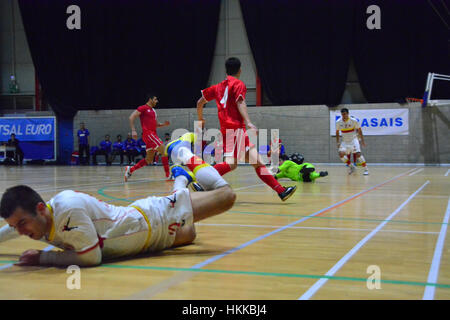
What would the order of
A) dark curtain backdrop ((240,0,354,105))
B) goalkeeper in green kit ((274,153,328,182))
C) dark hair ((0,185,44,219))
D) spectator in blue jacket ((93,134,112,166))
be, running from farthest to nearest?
spectator in blue jacket ((93,134,112,166)), dark curtain backdrop ((240,0,354,105)), goalkeeper in green kit ((274,153,328,182)), dark hair ((0,185,44,219))

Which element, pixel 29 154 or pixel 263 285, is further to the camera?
pixel 29 154

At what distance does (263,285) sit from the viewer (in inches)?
99.0

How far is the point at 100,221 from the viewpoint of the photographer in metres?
2.90

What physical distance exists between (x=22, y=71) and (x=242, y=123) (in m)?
22.5

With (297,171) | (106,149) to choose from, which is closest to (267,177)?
(297,171)

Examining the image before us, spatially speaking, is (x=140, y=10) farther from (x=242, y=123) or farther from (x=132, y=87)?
(x=242, y=123)

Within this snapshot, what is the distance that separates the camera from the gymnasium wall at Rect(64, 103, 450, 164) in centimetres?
2062

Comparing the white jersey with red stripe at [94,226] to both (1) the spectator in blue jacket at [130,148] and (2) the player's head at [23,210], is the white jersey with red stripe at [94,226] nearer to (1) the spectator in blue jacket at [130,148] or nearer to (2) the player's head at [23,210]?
(2) the player's head at [23,210]

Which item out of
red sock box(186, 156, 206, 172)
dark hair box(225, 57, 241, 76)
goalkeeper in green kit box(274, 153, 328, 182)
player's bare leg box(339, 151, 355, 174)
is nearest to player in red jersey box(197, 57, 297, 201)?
dark hair box(225, 57, 241, 76)

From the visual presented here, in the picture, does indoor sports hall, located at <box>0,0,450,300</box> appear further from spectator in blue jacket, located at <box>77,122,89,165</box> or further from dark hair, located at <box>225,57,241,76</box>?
dark hair, located at <box>225,57,241,76</box>

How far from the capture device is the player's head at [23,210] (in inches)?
102

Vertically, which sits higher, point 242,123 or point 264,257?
point 242,123

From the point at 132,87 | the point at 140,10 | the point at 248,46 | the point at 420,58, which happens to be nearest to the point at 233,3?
the point at 248,46

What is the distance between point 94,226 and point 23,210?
1.39 ft
